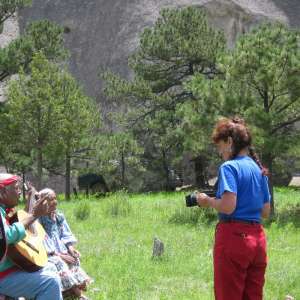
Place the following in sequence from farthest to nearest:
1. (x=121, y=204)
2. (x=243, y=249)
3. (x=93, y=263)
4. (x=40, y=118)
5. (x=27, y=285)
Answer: (x=40, y=118) → (x=121, y=204) → (x=93, y=263) → (x=27, y=285) → (x=243, y=249)

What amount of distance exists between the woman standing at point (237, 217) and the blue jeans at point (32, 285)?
1.20 meters

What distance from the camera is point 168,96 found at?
24.7 m

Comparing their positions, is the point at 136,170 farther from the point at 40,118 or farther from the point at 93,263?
the point at 93,263

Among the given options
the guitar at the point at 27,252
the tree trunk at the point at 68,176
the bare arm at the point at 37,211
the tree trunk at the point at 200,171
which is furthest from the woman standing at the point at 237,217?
the tree trunk at the point at 200,171

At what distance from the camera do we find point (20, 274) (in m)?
4.48

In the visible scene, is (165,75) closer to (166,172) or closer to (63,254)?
(166,172)

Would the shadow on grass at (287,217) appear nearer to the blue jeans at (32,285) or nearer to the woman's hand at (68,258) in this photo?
the woman's hand at (68,258)

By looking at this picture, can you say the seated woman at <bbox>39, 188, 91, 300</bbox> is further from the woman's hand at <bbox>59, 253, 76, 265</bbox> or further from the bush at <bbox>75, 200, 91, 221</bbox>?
the bush at <bbox>75, 200, 91, 221</bbox>

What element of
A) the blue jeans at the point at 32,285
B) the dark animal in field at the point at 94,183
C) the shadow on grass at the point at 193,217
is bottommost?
the dark animal in field at the point at 94,183

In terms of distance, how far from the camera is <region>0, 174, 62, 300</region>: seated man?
4438 mm

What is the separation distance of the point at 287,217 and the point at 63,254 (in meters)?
Answer: 7.77

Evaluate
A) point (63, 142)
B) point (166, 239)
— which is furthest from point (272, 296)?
point (63, 142)

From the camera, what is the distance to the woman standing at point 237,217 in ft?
13.3

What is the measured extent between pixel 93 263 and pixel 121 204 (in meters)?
6.29
